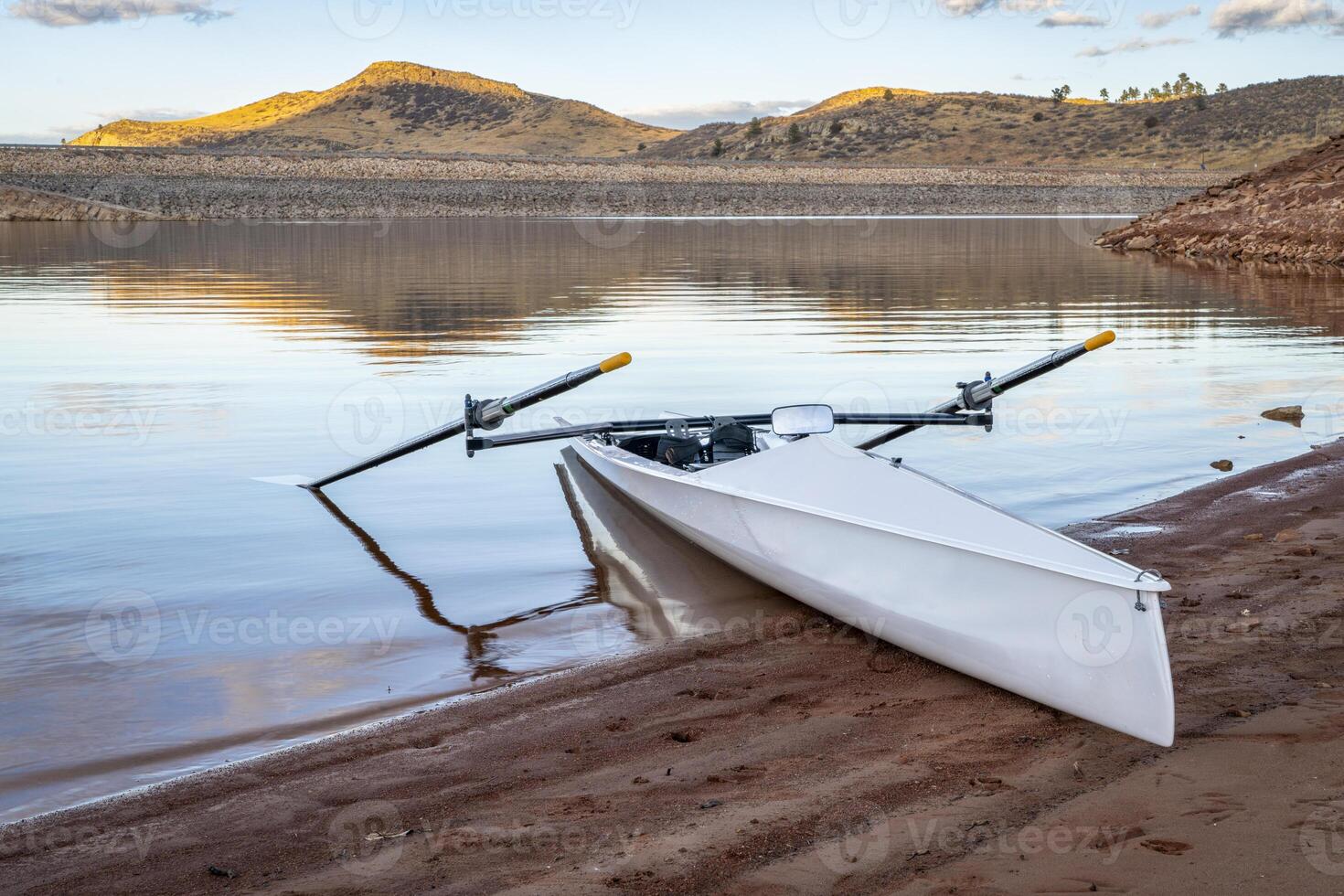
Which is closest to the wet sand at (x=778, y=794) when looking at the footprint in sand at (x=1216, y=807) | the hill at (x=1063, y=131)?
the footprint in sand at (x=1216, y=807)

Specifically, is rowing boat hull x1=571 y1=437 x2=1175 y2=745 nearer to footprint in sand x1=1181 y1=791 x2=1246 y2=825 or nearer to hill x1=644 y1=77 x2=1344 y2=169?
footprint in sand x1=1181 y1=791 x2=1246 y2=825

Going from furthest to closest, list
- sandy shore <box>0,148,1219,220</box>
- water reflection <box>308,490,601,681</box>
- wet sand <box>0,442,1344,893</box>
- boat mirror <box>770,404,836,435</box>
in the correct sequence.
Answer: sandy shore <box>0,148,1219,220</box>, boat mirror <box>770,404,836,435</box>, water reflection <box>308,490,601,681</box>, wet sand <box>0,442,1344,893</box>

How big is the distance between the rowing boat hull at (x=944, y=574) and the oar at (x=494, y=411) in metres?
1.51

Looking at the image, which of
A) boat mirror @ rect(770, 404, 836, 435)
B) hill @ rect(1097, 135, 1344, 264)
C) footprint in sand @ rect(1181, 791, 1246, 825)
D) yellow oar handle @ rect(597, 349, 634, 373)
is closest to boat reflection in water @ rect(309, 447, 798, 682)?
boat mirror @ rect(770, 404, 836, 435)

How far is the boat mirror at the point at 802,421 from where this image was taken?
7.78 meters

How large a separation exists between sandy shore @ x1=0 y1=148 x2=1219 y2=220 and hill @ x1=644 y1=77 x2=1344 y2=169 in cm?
2965

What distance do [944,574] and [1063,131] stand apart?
146m

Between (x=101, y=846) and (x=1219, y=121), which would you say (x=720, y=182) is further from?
(x=101, y=846)

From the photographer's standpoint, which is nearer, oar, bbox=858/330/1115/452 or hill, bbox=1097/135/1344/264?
oar, bbox=858/330/1115/452

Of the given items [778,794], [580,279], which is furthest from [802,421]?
[580,279]

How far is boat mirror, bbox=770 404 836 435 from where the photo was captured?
7.78 metres

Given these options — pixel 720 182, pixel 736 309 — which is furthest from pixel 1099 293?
pixel 720 182

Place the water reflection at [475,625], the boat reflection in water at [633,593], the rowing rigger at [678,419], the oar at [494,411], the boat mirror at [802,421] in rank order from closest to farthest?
the water reflection at [475,625] → the boat reflection in water at [633,593] → the boat mirror at [802,421] → the oar at [494,411] → the rowing rigger at [678,419]

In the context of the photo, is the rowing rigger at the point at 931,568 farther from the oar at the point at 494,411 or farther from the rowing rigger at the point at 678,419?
the rowing rigger at the point at 678,419
